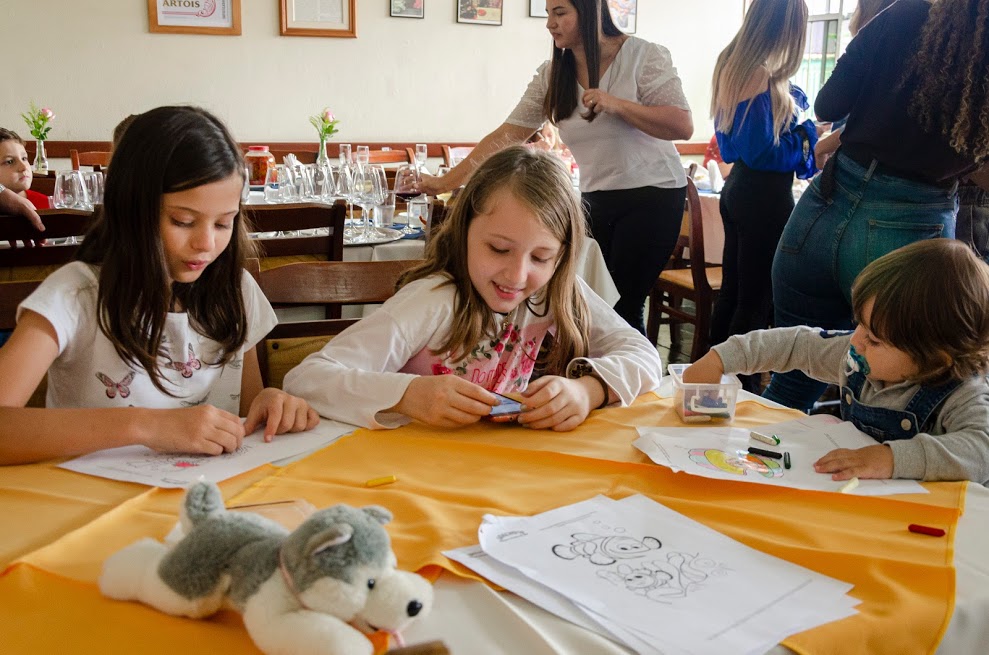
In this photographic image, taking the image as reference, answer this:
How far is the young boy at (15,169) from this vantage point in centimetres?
369

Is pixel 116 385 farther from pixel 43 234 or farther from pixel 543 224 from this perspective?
pixel 43 234

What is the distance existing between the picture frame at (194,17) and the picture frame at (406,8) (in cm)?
107

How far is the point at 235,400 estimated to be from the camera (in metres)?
1.56

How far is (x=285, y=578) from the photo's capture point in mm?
647

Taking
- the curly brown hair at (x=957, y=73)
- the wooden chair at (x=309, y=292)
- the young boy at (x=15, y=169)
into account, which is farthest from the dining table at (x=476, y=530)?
the young boy at (x=15, y=169)

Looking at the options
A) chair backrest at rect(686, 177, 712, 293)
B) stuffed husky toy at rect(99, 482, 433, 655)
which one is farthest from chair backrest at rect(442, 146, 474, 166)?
stuffed husky toy at rect(99, 482, 433, 655)

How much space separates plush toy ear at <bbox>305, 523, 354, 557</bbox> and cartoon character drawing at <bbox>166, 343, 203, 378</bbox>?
928mm

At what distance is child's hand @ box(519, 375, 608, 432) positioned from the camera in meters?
1.27

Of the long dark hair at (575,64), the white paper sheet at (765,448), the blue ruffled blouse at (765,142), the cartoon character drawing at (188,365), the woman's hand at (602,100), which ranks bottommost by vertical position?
the white paper sheet at (765,448)

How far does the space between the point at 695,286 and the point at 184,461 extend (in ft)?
10.0

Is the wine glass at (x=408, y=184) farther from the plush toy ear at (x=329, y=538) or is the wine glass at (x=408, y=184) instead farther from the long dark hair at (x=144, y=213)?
the plush toy ear at (x=329, y=538)

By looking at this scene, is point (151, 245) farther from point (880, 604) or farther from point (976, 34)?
point (976, 34)

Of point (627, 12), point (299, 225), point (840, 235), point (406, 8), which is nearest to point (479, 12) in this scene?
point (406, 8)

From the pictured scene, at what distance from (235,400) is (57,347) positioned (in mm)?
358
